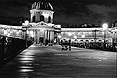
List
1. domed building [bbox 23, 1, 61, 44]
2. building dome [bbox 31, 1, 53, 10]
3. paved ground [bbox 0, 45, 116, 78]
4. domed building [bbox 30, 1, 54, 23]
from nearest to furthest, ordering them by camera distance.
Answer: paved ground [bbox 0, 45, 116, 78] → domed building [bbox 23, 1, 61, 44] → domed building [bbox 30, 1, 54, 23] → building dome [bbox 31, 1, 53, 10]

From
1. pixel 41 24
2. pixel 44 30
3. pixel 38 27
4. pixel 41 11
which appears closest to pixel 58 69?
pixel 38 27

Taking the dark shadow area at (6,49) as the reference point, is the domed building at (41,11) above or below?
above

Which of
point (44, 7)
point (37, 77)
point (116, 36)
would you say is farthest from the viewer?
point (44, 7)

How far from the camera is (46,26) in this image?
142375mm

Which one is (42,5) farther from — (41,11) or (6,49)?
(6,49)

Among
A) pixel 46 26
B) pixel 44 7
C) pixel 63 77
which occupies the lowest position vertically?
pixel 63 77

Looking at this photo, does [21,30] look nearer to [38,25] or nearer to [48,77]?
[38,25]

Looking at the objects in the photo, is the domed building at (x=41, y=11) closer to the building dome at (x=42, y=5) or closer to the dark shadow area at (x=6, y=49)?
the building dome at (x=42, y=5)

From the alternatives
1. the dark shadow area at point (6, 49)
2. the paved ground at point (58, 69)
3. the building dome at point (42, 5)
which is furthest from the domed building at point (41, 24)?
the paved ground at point (58, 69)

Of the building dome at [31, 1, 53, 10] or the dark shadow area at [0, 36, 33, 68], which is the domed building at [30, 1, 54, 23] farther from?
the dark shadow area at [0, 36, 33, 68]

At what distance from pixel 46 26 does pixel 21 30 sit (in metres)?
17.6

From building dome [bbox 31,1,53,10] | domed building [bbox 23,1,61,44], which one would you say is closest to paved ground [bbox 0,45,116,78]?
domed building [bbox 23,1,61,44]

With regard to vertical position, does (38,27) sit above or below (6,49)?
above

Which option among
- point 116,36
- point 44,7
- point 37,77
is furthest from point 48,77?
point 44,7
